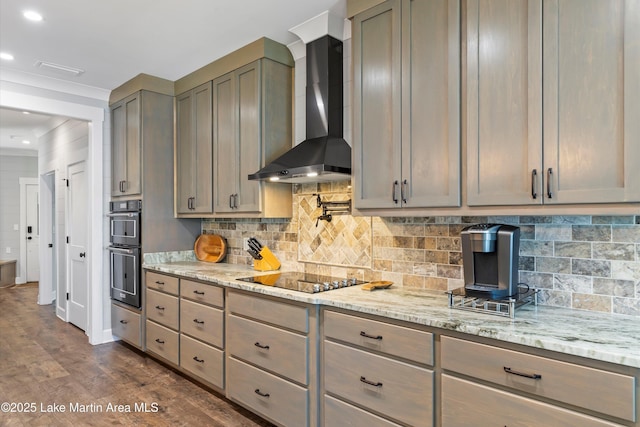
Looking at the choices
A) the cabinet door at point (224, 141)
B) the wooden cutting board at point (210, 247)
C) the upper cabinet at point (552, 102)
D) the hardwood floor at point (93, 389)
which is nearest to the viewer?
the upper cabinet at point (552, 102)

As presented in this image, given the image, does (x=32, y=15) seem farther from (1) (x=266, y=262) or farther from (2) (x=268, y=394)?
(2) (x=268, y=394)

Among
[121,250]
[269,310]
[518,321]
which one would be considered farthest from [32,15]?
[518,321]

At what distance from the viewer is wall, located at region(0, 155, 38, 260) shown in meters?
7.86

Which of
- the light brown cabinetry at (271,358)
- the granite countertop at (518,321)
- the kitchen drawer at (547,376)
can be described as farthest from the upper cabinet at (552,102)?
the light brown cabinetry at (271,358)

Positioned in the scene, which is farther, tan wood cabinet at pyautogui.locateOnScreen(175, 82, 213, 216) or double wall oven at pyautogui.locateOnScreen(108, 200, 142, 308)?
double wall oven at pyautogui.locateOnScreen(108, 200, 142, 308)

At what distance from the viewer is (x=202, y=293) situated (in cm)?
311

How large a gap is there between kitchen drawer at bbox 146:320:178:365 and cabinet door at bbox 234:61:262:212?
122 cm

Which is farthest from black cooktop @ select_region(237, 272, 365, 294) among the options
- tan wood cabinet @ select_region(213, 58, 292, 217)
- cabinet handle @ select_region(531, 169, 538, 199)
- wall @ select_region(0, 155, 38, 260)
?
wall @ select_region(0, 155, 38, 260)

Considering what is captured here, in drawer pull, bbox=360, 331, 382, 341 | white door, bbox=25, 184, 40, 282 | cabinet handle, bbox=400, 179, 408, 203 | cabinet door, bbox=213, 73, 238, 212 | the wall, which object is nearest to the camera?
drawer pull, bbox=360, 331, 382, 341

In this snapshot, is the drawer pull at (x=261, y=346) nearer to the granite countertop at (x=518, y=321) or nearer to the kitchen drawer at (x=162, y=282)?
the granite countertop at (x=518, y=321)

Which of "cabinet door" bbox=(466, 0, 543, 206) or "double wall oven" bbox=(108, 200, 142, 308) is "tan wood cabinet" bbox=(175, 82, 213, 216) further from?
"cabinet door" bbox=(466, 0, 543, 206)

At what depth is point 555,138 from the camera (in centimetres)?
171

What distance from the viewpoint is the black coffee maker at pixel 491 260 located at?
6.24 ft

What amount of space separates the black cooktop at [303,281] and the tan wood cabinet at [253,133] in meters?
0.50
